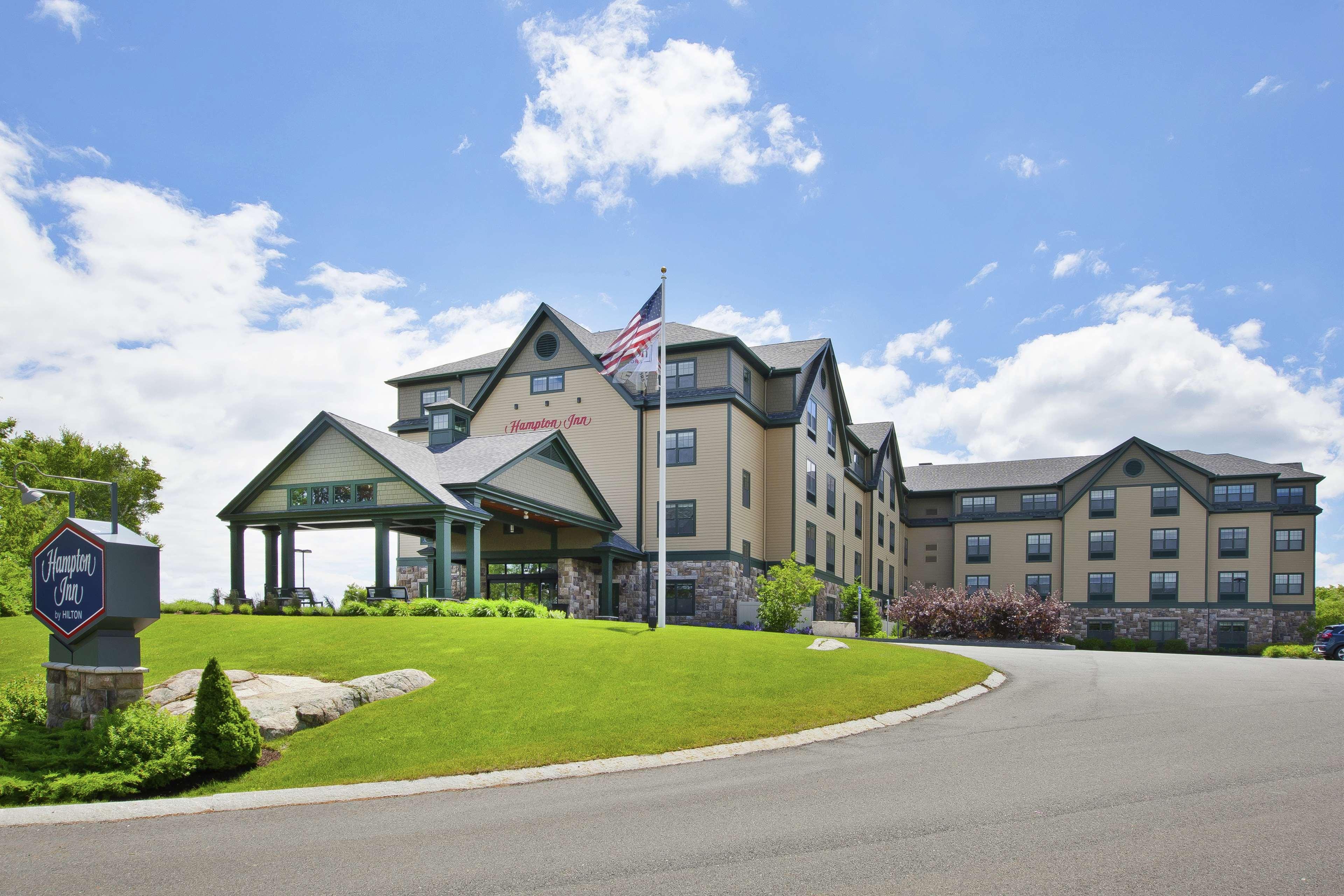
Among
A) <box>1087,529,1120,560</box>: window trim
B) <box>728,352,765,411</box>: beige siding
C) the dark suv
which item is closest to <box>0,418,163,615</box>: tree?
<box>728,352,765,411</box>: beige siding

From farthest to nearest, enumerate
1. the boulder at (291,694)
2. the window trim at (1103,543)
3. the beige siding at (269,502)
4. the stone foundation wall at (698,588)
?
1. the window trim at (1103,543)
2. the stone foundation wall at (698,588)
3. the beige siding at (269,502)
4. the boulder at (291,694)

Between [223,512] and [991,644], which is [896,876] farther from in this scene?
[991,644]

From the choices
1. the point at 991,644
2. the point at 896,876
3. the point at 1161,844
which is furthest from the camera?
the point at 991,644

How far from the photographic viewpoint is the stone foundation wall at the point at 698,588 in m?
37.7

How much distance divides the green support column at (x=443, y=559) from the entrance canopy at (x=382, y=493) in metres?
0.03

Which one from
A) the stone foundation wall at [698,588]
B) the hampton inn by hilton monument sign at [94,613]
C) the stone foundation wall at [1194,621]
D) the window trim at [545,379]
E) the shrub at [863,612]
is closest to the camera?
the hampton inn by hilton monument sign at [94,613]

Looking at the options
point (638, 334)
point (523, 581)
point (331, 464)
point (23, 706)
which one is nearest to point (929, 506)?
point (523, 581)

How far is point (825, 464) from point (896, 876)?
→ 1565 inches

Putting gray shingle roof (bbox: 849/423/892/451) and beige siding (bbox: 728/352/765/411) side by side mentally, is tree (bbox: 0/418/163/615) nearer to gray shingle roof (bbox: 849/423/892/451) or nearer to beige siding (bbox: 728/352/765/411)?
beige siding (bbox: 728/352/765/411)

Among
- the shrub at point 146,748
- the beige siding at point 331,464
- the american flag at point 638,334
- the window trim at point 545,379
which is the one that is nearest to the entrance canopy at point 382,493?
the beige siding at point 331,464

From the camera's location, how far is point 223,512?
30562 millimetres

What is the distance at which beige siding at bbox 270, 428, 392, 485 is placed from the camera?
2938 cm

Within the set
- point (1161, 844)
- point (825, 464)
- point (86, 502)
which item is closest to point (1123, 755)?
point (1161, 844)

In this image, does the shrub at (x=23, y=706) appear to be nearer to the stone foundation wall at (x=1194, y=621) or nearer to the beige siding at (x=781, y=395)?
the beige siding at (x=781, y=395)
